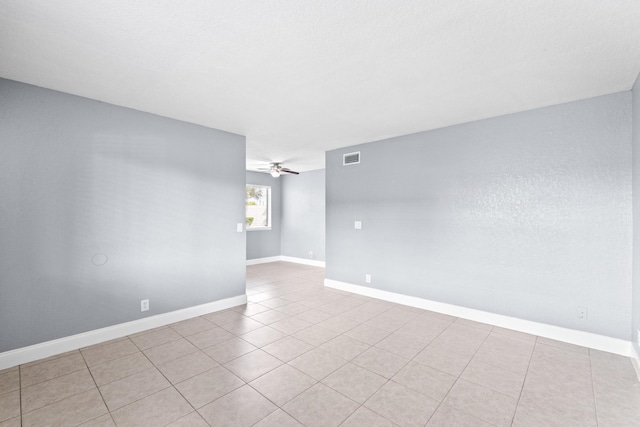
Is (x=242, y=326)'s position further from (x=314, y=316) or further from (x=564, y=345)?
(x=564, y=345)

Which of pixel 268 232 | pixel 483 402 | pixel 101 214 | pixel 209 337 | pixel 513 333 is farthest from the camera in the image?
pixel 268 232

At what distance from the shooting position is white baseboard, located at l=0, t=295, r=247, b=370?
2.55m

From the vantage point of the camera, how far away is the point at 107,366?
2.54 m

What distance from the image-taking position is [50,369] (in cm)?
249

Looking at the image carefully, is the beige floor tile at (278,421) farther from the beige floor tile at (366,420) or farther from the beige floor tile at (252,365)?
the beige floor tile at (252,365)

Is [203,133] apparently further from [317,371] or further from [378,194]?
[317,371]

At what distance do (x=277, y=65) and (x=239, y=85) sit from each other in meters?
0.57

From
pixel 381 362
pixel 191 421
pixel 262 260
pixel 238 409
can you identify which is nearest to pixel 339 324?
pixel 381 362

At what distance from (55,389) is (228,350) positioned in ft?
4.42

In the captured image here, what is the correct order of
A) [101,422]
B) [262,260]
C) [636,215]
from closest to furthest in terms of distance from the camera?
1. [101,422]
2. [636,215]
3. [262,260]

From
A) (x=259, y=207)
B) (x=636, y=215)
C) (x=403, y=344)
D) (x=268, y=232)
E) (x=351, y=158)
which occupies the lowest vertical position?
(x=403, y=344)

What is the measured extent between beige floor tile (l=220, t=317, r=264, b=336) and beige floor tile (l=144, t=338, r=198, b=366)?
19.7 inches

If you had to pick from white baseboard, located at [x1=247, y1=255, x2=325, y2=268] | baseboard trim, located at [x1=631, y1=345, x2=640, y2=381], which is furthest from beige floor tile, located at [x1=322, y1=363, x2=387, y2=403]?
white baseboard, located at [x1=247, y1=255, x2=325, y2=268]

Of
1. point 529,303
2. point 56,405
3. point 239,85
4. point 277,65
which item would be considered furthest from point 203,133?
point 529,303
